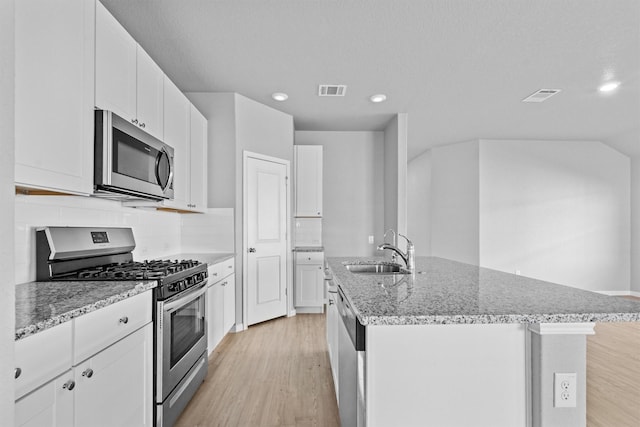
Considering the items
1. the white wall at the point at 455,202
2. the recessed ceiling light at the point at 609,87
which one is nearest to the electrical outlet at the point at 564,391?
the recessed ceiling light at the point at 609,87

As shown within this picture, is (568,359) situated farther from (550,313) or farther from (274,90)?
(274,90)

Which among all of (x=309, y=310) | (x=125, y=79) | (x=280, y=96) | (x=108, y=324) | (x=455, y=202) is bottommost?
(x=309, y=310)

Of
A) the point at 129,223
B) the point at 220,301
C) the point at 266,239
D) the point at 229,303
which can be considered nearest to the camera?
the point at 129,223

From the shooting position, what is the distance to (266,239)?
4285 millimetres

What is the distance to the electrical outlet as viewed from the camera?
1200 mm

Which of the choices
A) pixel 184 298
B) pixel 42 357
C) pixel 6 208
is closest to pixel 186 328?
pixel 184 298

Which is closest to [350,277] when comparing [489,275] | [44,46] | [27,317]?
[489,275]

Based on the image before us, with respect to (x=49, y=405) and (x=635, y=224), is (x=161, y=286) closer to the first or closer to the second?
(x=49, y=405)

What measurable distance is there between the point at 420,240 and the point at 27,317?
697 cm

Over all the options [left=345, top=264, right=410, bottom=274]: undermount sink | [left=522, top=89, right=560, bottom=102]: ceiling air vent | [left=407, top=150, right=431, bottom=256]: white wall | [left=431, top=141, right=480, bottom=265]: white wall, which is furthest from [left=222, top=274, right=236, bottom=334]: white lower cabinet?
[left=407, top=150, right=431, bottom=256]: white wall

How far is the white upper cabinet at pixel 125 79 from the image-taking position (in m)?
1.82

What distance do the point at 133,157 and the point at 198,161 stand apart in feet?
5.17

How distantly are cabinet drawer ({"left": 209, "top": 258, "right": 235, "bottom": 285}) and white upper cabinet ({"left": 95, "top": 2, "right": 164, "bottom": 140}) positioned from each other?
3.78 ft

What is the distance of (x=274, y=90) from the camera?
392 centimetres
